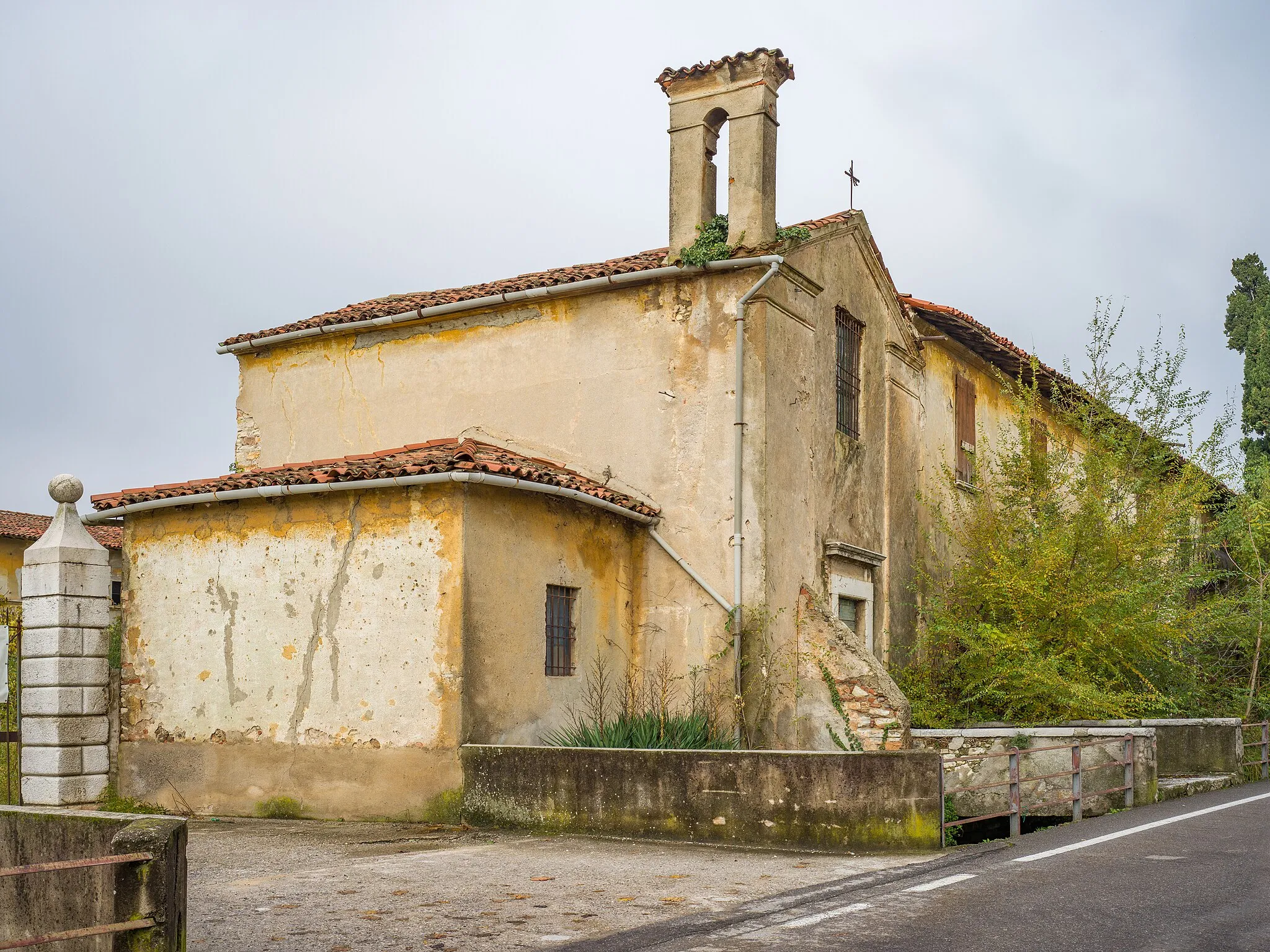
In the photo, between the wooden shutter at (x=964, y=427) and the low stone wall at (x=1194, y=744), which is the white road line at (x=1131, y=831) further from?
the wooden shutter at (x=964, y=427)

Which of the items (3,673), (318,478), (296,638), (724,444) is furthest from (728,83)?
(3,673)

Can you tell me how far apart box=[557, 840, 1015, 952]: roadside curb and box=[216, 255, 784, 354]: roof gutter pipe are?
762 cm

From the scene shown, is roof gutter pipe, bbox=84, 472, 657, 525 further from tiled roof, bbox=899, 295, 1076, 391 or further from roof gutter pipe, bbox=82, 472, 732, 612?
tiled roof, bbox=899, 295, 1076, 391

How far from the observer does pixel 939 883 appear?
27.0 feet

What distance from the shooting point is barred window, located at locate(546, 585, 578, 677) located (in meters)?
13.8

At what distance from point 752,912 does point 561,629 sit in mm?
6771

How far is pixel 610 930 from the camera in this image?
6.94 m

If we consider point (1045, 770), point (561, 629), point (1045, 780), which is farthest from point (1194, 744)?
point (561, 629)

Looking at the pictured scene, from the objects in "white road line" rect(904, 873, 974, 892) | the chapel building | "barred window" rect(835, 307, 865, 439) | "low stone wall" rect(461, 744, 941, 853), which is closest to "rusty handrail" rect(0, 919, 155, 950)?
"white road line" rect(904, 873, 974, 892)

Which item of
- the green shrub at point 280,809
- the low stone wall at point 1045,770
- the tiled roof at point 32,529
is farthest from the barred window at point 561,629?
the tiled roof at point 32,529

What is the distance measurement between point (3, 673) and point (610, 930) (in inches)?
253

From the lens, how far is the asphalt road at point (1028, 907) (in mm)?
6504

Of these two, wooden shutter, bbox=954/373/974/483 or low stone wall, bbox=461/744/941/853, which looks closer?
low stone wall, bbox=461/744/941/853

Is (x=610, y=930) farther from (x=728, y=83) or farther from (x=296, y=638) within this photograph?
(x=728, y=83)
